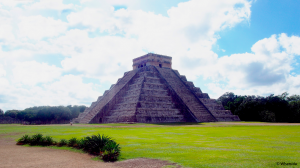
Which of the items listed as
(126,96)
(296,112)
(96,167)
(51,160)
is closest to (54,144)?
(51,160)

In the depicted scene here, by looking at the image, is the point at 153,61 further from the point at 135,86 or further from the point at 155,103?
the point at 155,103

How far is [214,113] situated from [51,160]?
113 feet

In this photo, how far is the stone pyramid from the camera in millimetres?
33438

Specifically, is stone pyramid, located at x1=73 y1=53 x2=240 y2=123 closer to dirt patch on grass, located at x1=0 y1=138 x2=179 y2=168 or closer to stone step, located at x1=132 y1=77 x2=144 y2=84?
stone step, located at x1=132 y1=77 x2=144 y2=84

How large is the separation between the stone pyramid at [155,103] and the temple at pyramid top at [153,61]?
5.45ft

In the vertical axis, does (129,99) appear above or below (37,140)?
above

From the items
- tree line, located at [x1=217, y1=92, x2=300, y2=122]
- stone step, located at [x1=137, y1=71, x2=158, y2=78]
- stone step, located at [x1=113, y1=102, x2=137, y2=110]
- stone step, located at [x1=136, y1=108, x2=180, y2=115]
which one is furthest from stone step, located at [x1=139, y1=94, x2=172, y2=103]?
tree line, located at [x1=217, y1=92, x2=300, y2=122]

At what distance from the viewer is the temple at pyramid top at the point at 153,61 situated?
4847 centimetres

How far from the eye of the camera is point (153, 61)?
48.6m

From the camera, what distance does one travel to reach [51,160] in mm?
8453

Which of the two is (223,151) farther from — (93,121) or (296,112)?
(296,112)

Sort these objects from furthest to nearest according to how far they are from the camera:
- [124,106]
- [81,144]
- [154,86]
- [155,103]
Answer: [154,86], [124,106], [155,103], [81,144]

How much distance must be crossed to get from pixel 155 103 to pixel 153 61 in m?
15.3

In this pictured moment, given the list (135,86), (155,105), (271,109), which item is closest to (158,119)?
(155,105)
